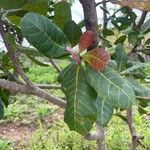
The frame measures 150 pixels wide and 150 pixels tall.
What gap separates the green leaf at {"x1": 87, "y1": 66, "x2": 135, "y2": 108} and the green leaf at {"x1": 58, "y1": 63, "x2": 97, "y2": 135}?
24 millimetres

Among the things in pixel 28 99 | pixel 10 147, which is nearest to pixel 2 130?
pixel 10 147

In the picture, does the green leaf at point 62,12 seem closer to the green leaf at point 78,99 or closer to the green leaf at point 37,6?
the green leaf at point 37,6

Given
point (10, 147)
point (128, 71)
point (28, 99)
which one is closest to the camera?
point (128, 71)

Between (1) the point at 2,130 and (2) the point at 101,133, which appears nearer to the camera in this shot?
(2) the point at 101,133

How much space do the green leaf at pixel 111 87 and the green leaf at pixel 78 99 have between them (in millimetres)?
24

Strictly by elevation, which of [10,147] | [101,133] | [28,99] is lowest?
[28,99]

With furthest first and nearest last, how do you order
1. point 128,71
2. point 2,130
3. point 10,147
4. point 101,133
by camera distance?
point 2,130, point 10,147, point 101,133, point 128,71

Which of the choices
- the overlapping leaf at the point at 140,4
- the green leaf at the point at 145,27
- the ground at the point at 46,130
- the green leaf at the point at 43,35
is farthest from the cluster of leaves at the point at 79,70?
the ground at the point at 46,130

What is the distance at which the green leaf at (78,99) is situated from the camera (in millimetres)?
806

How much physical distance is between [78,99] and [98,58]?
102mm

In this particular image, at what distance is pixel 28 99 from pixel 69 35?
4560mm

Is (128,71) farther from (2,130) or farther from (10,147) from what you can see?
(2,130)

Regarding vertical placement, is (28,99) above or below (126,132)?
below

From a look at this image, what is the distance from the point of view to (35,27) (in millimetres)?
771
